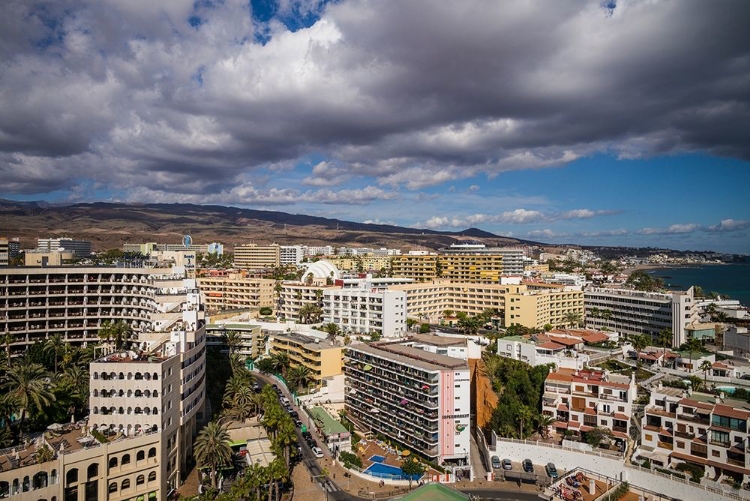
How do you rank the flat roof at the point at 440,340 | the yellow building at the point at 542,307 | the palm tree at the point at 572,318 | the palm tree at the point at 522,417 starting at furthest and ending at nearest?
1. the palm tree at the point at 572,318
2. the yellow building at the point at 542,307
3. the flat roof at the point at 440,340
4. the palm tree at the point at 522,417

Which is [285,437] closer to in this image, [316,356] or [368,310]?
[316,356]

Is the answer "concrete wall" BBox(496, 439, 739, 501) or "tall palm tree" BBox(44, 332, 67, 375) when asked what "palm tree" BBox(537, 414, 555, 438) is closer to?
"concrete wall" BBox(496, 439, 739, 501)

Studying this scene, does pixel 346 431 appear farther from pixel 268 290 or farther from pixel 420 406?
pixel 268 290

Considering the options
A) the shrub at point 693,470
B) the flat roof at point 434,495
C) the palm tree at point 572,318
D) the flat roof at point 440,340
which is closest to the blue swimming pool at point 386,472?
the flat roof at point 434,495

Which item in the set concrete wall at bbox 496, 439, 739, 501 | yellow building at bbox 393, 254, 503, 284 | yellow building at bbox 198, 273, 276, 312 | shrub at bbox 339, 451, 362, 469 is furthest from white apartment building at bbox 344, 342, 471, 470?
yellow building at bbox 393, 254, 503, 284

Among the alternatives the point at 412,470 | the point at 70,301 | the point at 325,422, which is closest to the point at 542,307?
the point at 325,422

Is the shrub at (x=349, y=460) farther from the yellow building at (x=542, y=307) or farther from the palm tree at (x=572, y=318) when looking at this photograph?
the palm tree at (x=572, y=318)

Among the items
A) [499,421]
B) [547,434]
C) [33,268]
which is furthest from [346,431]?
[33,268]
